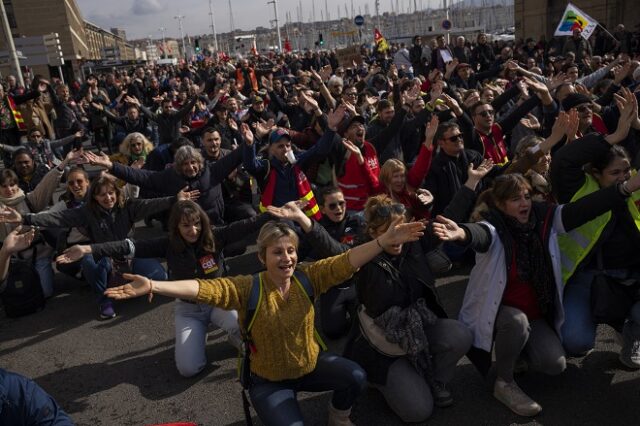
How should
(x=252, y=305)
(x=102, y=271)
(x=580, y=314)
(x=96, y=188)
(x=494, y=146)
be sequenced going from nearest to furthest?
(x=252, y=305) → (x=580, y=314) → (x=96, y=188) → (x=102, y=271) → (x=494, y=146)

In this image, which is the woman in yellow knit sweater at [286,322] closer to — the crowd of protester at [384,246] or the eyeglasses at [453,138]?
the crowd of protester at [384,246]

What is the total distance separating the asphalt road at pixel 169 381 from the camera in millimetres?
3545

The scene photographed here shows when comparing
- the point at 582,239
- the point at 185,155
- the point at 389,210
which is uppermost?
the point at 185,155

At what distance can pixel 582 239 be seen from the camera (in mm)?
3762

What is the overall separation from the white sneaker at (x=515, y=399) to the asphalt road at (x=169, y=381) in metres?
0.05

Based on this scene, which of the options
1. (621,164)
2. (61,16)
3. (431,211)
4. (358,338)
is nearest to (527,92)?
(431,211)

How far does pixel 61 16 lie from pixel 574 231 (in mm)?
57654

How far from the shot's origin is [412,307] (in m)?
3.57

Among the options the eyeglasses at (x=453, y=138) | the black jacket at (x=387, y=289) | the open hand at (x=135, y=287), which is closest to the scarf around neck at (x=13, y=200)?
the open hand at (x=135, y=287)

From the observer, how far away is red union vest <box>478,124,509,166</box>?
21.2 ft

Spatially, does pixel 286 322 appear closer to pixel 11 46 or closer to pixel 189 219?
pixel 189 219

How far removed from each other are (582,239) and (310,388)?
83.5 inches

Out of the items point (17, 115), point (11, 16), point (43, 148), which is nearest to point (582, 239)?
point (43, 148)

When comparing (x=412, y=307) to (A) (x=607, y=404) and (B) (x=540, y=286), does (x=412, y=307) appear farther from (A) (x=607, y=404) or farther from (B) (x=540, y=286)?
(A) (x=607, y=404)
